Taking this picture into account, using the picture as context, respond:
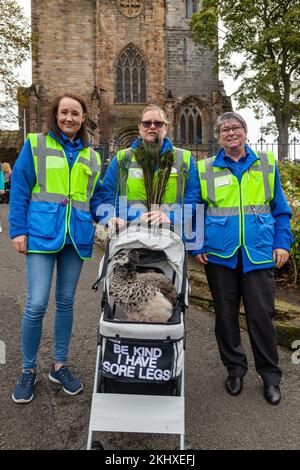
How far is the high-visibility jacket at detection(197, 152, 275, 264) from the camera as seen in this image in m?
3.15

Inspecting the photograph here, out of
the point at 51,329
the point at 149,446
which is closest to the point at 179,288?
the point at 149,446

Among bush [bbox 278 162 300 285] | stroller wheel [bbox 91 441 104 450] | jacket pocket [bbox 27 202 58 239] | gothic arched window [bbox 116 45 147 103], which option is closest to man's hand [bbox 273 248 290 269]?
jacket pocket [bbox 27 202 58 239]

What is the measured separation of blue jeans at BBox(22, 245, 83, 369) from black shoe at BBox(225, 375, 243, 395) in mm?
1415

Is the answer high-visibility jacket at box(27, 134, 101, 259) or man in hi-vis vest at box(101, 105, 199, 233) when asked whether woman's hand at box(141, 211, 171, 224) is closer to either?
man in hi-vis vest at box(101, 105, 199, 233)

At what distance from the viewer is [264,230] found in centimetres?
315

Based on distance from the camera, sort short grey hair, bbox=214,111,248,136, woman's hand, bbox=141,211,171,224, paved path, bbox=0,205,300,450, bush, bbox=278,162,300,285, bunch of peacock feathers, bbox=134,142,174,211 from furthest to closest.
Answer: bush, bbox=278,162,300,285 < short grey hair, bbox=214,111,248,136 < bunch of peacock feathers, bbox=134,142,174,211 < woman's hand, bbox=141,211,171,224 < paved path, bbox=0,205,300,450

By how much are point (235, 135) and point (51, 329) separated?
3033 mm

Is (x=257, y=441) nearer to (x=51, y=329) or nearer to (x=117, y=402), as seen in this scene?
(x=117, y=402)

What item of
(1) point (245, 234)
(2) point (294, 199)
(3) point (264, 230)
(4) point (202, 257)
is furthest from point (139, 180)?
(2) point (294, 199)

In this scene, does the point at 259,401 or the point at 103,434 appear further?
the point at 259,401

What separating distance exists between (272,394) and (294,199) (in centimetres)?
370

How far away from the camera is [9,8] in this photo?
20.4 metres

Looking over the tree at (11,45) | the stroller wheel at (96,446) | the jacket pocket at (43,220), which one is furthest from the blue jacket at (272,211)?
the tree at (11,45)

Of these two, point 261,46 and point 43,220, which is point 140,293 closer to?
point 43,220
